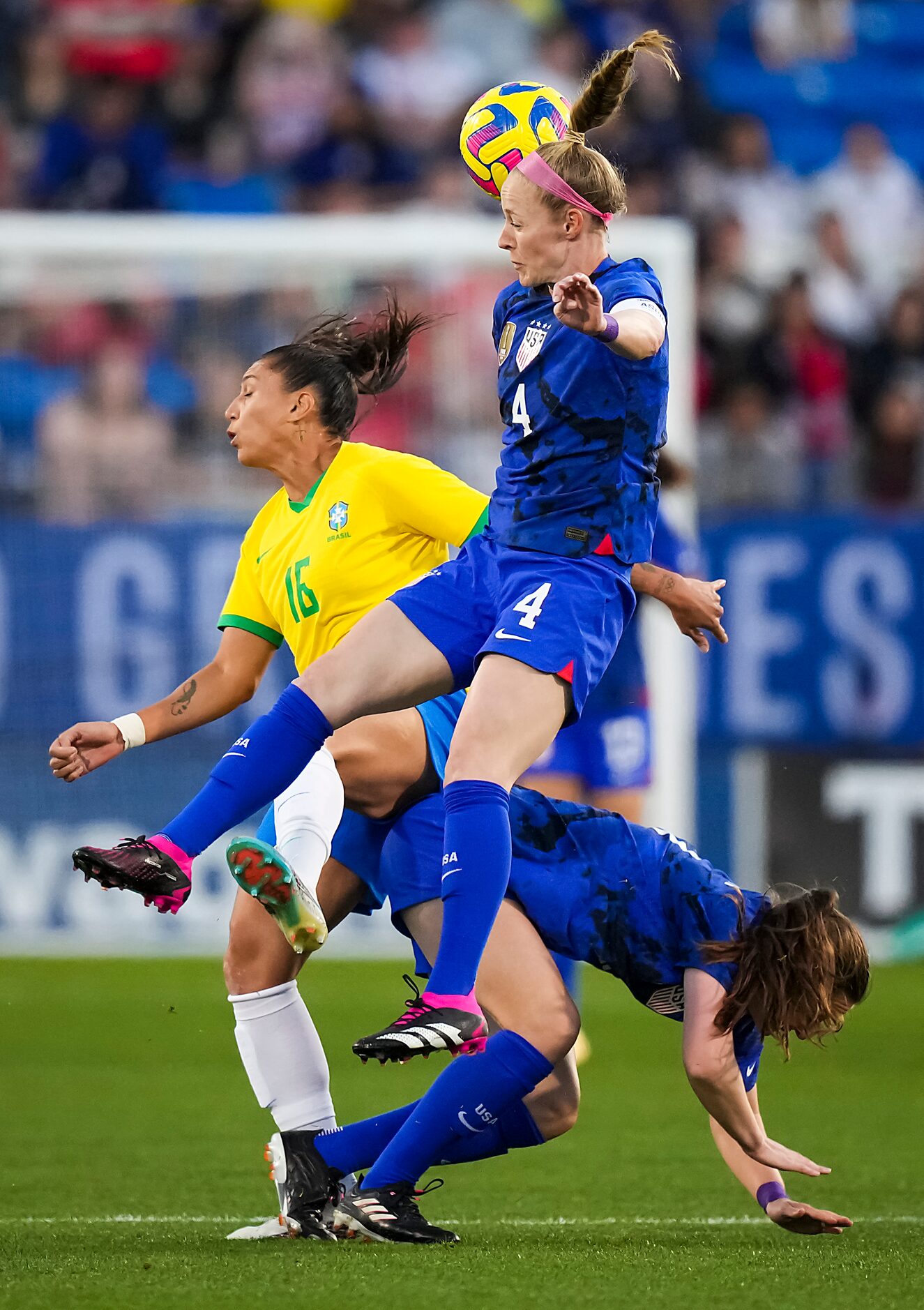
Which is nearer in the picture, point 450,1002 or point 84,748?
point 450,1002

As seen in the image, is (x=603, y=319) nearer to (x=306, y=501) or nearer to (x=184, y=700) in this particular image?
(x=306, y=501)

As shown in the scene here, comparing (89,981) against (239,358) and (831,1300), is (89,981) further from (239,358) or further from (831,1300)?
(831,1300)

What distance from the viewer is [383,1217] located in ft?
13.5

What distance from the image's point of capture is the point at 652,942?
4215mm

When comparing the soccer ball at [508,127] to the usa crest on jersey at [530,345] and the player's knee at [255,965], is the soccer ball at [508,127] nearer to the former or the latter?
the usa crest on jersey at [530,345]

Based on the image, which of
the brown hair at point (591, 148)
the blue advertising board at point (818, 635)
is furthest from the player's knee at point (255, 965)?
the blue advertising board at point (818, 635)

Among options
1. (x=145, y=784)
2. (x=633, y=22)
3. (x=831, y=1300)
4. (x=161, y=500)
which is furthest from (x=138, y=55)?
(x=831, y=1300)

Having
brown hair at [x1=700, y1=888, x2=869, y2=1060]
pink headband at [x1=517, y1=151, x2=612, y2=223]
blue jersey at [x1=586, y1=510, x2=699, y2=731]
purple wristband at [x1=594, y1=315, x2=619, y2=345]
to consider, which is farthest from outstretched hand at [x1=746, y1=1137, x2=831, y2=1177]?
blue jersey at [x1=586, y1=510, x2=699, y2=731]

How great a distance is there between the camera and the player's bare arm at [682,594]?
4.34 m

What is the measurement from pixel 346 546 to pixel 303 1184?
143cm

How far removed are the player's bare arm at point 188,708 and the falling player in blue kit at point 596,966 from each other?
1.66 feet

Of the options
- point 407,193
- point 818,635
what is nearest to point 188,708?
point 818,635

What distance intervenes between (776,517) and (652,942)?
6.45 m

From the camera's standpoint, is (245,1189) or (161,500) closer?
(245,1189)
